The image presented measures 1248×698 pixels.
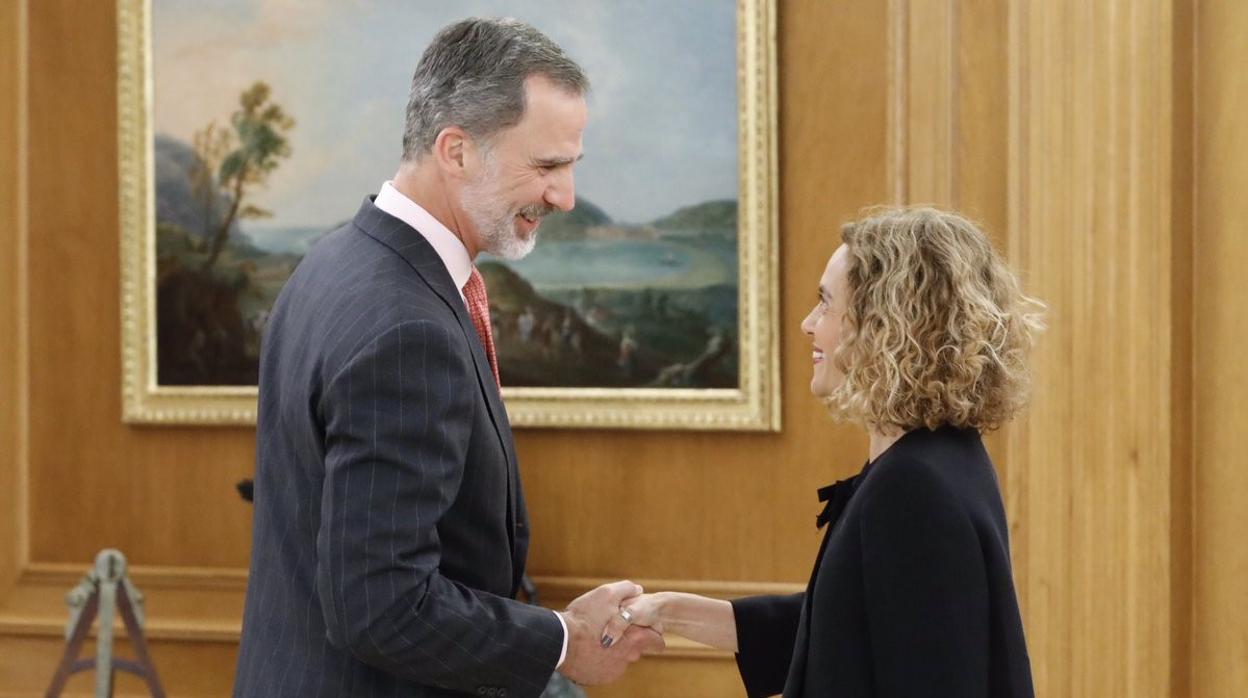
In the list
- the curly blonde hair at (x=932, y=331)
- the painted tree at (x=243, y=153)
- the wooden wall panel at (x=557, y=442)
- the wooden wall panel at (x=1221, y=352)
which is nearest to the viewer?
the curly blonde hair at (x=932, y=331)

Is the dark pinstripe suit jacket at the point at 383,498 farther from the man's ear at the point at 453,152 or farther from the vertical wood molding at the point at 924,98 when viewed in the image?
the vertical wood molding at the point at 924,98

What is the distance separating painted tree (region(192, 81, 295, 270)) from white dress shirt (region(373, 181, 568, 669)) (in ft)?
8.49

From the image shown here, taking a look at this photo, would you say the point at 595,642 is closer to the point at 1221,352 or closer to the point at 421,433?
the point at 421,433

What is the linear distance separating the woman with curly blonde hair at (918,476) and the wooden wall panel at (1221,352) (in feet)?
6.10

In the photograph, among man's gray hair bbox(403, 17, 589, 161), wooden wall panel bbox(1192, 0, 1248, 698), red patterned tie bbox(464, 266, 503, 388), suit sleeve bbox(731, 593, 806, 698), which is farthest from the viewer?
wooden wall panel bbox(1192, 0, 1248, 698)

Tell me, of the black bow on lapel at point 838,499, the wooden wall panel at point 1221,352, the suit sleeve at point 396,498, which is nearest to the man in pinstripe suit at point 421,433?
the suit sleeve at point 396,498

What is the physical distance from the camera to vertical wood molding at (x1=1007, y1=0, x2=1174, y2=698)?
13.0ft

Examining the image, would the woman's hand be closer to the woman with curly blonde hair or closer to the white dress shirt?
the white dress shirt

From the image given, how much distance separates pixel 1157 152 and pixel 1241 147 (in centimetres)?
22

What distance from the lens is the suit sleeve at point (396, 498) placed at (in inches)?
79.6

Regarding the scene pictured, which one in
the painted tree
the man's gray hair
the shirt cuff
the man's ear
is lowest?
the shirt cuff

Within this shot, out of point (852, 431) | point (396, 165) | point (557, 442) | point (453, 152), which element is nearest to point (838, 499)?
point (453, 152)

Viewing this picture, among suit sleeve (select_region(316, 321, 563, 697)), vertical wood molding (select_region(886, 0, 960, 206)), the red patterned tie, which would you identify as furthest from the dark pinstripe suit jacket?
vertical wood molding (select_region(886, 0, 960, 206))

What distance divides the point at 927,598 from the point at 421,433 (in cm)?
77
